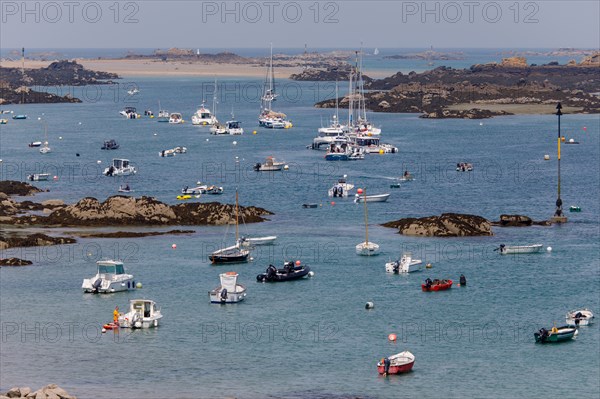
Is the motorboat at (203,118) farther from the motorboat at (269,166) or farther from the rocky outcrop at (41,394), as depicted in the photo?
the rocky outcrop at (41,394)

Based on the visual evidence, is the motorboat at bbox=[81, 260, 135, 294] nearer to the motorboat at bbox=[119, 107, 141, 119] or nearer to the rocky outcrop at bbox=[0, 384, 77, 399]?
the rocky outcrop at bbox=[0, 384, 77, 399]

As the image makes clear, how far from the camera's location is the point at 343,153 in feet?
428

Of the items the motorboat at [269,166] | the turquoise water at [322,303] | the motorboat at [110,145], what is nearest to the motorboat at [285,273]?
the turquoise water at [322,303]

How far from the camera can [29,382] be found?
161 feet

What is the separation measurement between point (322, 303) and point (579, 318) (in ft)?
43.4

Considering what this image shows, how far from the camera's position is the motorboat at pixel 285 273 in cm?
6781

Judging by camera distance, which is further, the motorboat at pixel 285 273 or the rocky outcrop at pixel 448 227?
the rocky outcrop at pixel 448 227

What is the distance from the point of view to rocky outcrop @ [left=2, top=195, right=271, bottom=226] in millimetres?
85125

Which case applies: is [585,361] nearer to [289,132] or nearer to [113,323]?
[113,323]

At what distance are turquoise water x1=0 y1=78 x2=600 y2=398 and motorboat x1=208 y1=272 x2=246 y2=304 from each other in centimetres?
76

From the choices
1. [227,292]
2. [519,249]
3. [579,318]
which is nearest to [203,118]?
[519,249]

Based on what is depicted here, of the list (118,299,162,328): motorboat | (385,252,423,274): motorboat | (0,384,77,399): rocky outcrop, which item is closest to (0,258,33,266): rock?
(118,299,162,328): motorboat

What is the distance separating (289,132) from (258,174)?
156 ft

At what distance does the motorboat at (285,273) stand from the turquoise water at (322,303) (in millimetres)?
621
